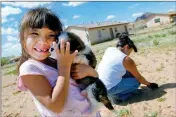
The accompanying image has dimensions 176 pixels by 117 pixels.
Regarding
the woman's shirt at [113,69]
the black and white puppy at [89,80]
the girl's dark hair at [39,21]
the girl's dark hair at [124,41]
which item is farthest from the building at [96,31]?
the girl's dark hair at [39,21]

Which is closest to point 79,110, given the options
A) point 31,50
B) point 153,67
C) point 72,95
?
point 72,95

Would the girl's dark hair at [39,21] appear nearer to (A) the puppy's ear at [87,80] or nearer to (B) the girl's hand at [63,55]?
(B) the girl's hand at [63,55]

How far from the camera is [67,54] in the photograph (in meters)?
1.42

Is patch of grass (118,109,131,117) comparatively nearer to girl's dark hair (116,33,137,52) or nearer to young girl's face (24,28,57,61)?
girl's dark hair (116,33,137,52)

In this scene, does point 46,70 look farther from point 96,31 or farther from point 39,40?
point 96,31

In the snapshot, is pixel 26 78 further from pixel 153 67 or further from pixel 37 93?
pixel 153 67

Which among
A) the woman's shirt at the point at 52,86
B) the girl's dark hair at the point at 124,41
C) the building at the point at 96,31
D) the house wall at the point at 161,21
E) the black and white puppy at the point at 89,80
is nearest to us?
the woman's shirt at the point at 52,86

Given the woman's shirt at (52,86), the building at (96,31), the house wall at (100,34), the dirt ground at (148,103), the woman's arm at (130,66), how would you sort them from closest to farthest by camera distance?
the woman's shirt at (52,86)
the dirt ground at (148,103)
the woman's arm at (130,66)
the building at (96,31)
the house wall at (100,34)

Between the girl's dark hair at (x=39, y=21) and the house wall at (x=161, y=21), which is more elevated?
the girl's dark hair at (x=39, y=21)

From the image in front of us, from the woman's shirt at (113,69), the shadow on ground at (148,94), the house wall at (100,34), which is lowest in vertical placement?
the house wall at (100,34)

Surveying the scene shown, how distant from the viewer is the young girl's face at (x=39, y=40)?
4.84ft

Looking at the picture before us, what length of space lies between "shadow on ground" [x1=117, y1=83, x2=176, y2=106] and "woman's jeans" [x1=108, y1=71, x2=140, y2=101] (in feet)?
0.35

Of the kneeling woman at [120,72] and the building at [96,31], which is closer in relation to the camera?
the kneeling woman at [120,72]

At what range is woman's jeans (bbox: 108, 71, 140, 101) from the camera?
439cm
